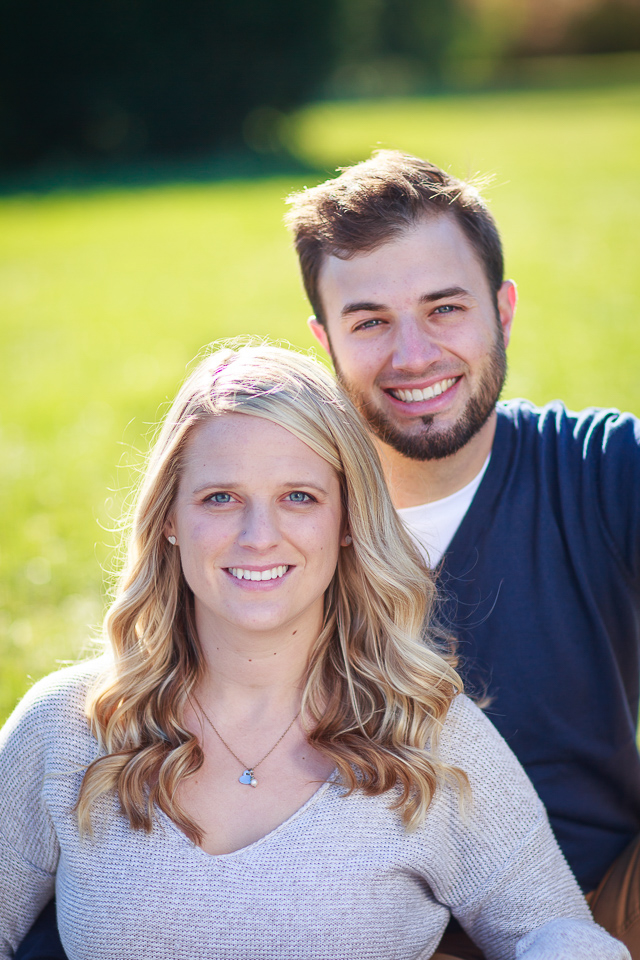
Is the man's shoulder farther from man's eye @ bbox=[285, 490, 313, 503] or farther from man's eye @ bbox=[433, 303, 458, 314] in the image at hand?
Result: man's eye @ bbox=[285, 490, 313, 503]

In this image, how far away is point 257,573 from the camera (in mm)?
2074

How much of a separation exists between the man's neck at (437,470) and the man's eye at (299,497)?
691mm

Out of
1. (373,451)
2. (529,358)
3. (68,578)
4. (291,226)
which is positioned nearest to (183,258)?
(529,358)

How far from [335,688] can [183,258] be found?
13.8m

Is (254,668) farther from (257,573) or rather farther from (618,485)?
(618,485)

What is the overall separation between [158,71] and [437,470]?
24.5 meters

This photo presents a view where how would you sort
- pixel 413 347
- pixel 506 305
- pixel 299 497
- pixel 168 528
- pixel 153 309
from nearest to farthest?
pixel 299 497 < pixel 168 528 < pixel 413 347 < pixel 506 305 < pixel 153 309

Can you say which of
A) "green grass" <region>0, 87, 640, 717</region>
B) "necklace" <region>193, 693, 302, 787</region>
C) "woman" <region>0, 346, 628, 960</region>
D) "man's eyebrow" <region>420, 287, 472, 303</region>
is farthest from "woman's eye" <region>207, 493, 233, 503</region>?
"man's eyebrow" <region>420, 287, 472, 303</region>

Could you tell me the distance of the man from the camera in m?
2.64

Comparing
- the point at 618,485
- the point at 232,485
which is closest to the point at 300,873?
the point at 232,485

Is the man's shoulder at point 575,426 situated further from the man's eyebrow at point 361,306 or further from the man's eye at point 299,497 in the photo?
the man's eye at point 299,497

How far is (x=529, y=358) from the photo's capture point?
9.40 meters

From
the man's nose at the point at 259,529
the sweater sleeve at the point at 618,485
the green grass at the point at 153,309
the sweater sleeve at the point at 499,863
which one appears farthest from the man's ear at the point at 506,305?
the sweater sleeve at the point at 499,863

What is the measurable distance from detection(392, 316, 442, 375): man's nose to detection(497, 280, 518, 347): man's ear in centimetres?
37
